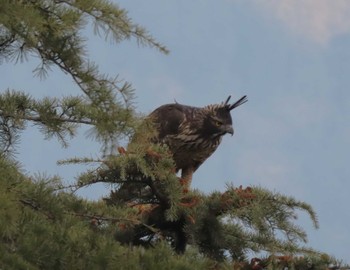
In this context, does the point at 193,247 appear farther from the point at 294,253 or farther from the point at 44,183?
the point at 44,183

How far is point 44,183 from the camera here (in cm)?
482

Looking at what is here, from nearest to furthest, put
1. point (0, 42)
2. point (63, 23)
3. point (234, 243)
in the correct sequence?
1. point (63, 23)
2. point (0, 42)
3. point (234, 243)

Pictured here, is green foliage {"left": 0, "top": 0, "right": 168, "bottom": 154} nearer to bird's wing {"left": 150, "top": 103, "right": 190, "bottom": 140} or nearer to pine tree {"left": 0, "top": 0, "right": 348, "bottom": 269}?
pine tree {"left": 0, "top": 0, "right": 348, "bottom": 269}

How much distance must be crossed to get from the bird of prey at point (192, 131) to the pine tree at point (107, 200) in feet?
8.25

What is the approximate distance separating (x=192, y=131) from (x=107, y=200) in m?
2.93

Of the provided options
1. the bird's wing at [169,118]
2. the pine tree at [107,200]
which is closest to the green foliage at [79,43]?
the pine tree at [107,200]

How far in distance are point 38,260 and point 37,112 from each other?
1634mm

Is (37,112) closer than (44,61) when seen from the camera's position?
No

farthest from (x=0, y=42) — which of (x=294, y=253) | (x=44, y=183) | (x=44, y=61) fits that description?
(x=294, y=253)

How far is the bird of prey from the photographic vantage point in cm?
905

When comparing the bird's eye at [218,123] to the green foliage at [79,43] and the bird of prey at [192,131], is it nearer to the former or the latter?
the bird of prey at [192,131]

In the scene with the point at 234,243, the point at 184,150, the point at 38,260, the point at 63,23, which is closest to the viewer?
the point at 38,260

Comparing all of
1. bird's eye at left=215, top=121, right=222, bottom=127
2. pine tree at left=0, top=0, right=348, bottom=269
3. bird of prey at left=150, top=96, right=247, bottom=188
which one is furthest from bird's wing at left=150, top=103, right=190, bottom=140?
pine tree at left=0, top=0, right=348, bottom=269

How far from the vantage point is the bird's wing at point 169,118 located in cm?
902
